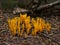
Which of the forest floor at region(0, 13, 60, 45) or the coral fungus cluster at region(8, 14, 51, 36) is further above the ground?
the coral fungus cluster at region(8, 14, 51, 36)

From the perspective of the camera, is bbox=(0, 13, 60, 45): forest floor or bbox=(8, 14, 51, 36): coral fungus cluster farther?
bbox=(8, 14, 51, 36): coral fungus cluster

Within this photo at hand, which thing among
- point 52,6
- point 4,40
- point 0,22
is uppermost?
point 52,6

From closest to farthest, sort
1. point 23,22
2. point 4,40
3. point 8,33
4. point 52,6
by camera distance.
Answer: point 4,40 < point 8,33 < point 23,22 < point 52,6

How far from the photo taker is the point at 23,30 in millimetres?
4402

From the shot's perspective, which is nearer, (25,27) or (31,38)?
(31,38)

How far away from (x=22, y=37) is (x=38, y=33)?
469 millimetres

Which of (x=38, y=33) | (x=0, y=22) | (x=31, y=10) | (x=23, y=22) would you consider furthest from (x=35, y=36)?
(x=31, y=10)

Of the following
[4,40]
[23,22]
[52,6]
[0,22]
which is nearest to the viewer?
[4,40]

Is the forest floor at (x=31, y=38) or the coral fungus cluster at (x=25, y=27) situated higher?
the coral fungus cluster at (x=25, y=27)

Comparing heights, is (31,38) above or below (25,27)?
below

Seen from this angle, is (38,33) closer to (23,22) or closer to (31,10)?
(23,22)

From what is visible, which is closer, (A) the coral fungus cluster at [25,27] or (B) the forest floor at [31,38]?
(B) the forest floor at [31,38]

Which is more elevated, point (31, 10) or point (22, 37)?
point (31, 10)

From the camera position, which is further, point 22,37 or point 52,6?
point 52,6
